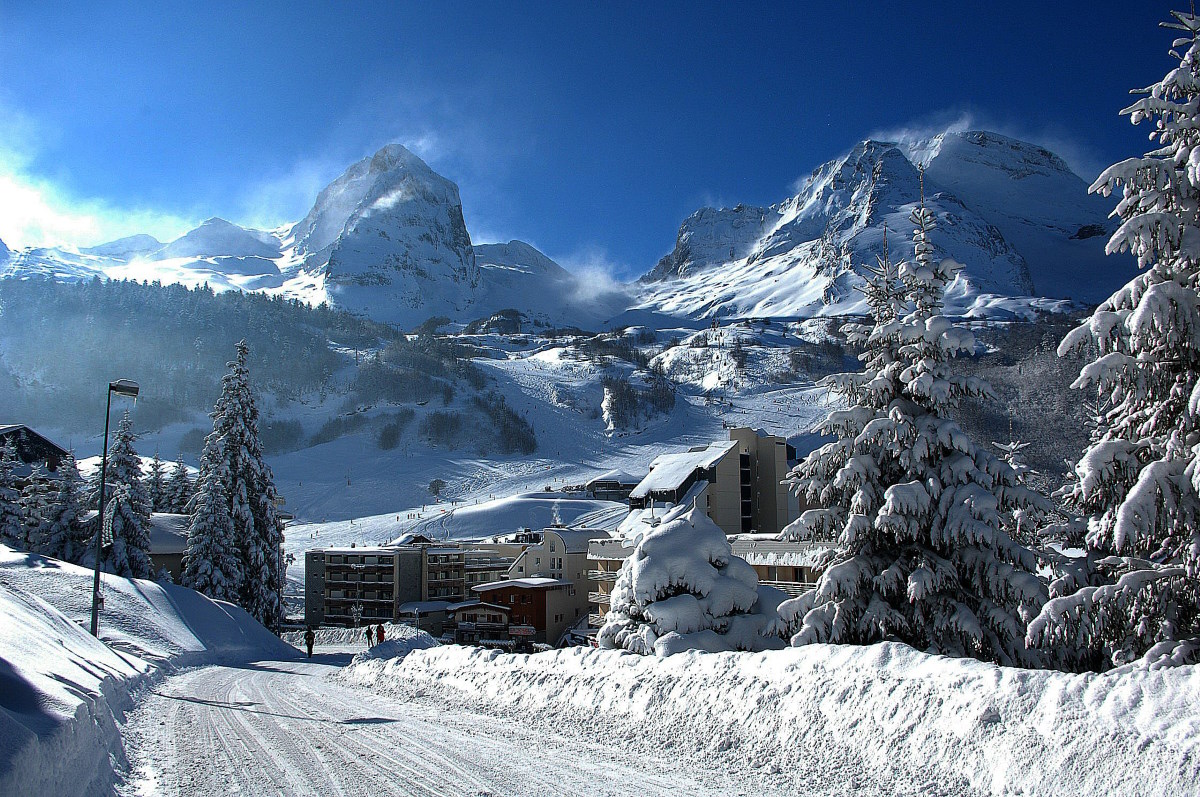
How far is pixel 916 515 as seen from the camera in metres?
14.6

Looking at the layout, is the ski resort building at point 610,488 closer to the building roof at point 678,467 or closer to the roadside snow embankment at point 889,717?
the building roof at point 678,467

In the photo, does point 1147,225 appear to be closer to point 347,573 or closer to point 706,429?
point 347,573

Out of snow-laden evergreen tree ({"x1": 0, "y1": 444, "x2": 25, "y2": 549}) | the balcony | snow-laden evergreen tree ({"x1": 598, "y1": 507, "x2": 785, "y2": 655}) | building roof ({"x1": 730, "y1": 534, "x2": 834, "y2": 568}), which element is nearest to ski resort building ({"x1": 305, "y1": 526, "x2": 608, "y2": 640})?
snow-laden evergreen tree ({"x1": 0, "y1": 444, "x2": 25, "y2": 549})

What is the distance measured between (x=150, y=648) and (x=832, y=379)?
24.5 m

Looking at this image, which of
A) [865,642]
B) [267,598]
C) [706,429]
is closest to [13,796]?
[865,642]

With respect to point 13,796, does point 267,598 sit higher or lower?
lower

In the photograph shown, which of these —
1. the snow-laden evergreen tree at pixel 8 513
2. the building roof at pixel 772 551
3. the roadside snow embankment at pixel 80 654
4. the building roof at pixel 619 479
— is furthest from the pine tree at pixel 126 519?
the building roof at pixel 619 479

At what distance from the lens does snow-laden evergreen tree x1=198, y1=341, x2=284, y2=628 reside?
42.0m

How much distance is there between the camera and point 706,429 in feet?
608

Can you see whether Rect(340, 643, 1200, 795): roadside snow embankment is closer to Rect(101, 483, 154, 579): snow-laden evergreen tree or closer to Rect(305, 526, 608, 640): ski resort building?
Rect(101, 483, 154, 579): snow-laden evergreen tree

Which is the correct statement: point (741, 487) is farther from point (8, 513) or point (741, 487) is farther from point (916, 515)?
point (8, 513)

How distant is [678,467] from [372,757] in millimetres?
59727

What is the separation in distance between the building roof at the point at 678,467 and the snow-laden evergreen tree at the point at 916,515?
44.6 m

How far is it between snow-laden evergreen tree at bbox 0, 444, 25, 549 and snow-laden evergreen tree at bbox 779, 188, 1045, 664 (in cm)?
A: 4543
